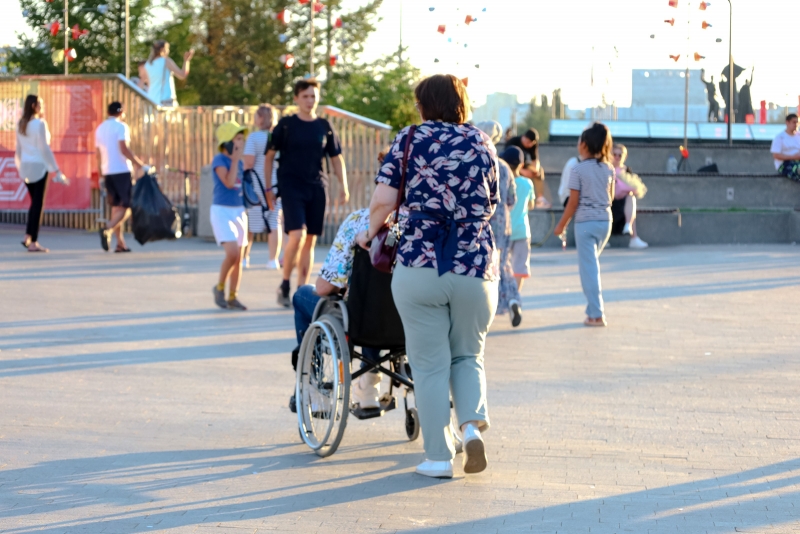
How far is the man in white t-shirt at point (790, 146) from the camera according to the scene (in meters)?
23.1

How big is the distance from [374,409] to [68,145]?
15194 millimetres

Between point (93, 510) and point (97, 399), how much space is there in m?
2.48

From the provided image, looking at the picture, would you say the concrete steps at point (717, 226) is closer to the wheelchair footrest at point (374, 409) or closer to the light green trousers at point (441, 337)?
the wheelchair footrest at point (374, 409)

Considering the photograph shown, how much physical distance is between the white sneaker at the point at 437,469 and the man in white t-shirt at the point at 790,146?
18831 millimetres

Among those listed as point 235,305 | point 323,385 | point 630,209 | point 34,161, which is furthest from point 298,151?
point 630,209

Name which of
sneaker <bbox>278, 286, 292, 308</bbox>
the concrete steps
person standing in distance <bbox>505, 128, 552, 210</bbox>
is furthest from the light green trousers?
the concrete steps

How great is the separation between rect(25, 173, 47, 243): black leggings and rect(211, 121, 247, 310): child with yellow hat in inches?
241

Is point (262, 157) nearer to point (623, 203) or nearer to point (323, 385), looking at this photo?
point (623, 203)

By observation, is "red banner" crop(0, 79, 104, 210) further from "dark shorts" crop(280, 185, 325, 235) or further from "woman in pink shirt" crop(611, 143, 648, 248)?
"dark shorts" crop(280, 185, 325, 235)

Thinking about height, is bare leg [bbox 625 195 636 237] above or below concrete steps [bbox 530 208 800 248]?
above

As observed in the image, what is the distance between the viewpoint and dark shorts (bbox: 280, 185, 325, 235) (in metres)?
11.7

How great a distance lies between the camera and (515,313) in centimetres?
1108

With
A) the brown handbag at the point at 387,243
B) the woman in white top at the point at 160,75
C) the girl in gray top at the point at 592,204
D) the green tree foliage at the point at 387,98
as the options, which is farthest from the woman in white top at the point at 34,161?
the green tree foliage at the point at 387,98

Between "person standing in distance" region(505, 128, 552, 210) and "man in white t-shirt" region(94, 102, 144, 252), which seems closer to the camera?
"man in white t-shirt" region(94, 102, 144, 252)
